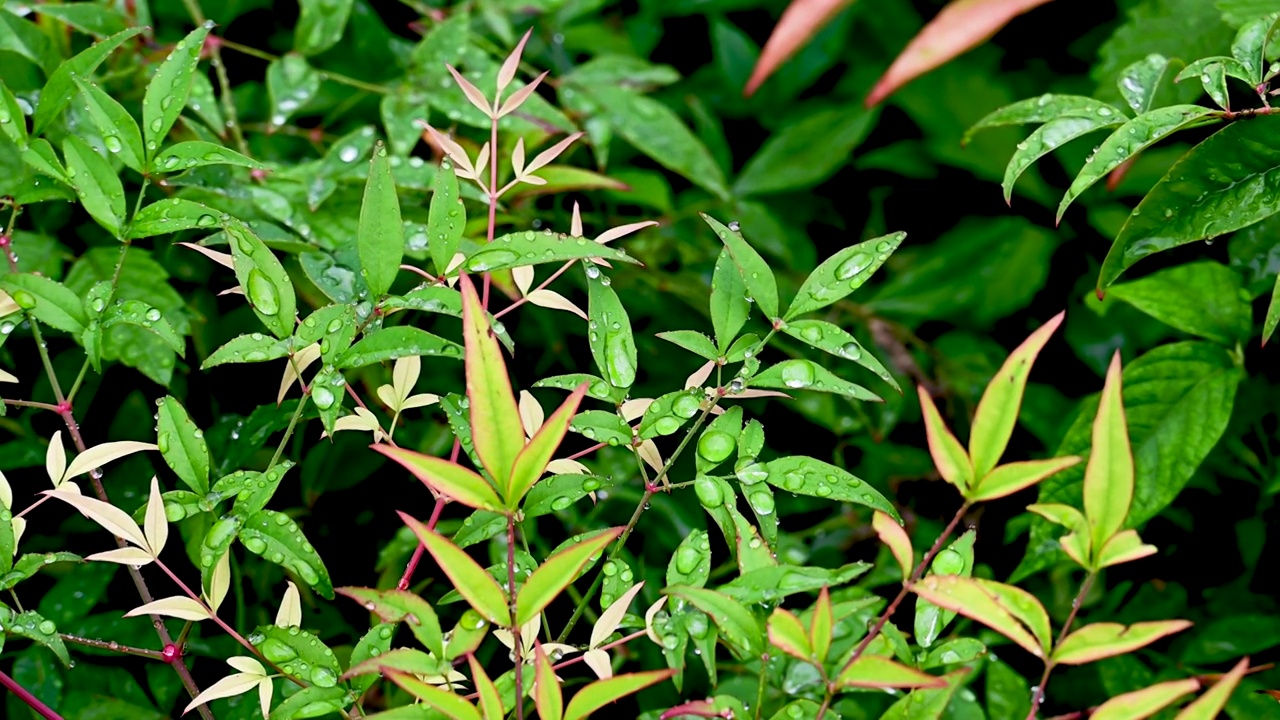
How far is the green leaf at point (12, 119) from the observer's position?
0.72 m

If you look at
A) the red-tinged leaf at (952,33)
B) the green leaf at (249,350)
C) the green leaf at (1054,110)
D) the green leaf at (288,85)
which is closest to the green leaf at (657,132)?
the red-tinged leaf at (952,33)

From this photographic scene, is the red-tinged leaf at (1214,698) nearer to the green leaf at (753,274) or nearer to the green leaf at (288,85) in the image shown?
the green leaf at (753,274)

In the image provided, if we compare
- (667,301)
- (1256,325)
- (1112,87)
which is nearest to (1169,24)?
(1112,87)

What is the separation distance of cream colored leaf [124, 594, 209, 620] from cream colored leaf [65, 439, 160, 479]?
97 millimetres

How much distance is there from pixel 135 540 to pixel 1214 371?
2.99 ft

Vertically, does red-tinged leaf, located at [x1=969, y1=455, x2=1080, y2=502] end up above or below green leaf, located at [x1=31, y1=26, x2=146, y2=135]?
below

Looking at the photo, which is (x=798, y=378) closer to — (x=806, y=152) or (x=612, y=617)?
(x=612, y=617)

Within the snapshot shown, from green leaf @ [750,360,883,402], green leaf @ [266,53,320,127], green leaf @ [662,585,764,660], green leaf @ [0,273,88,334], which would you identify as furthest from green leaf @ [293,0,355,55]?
green leaf @ [662,585,764,660]

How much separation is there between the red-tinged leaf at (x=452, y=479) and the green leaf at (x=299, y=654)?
0.60 ft

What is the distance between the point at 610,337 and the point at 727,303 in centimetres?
8

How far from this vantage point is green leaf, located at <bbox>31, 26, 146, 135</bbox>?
714 millimetres

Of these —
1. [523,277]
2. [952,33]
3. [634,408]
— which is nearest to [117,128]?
[523,277]

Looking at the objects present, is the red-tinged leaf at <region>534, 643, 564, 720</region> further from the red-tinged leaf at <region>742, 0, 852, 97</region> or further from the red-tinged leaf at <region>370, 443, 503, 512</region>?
the red-tinged leaf at <region>742, 0, 852, 97</region>

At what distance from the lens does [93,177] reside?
2.39 ft
